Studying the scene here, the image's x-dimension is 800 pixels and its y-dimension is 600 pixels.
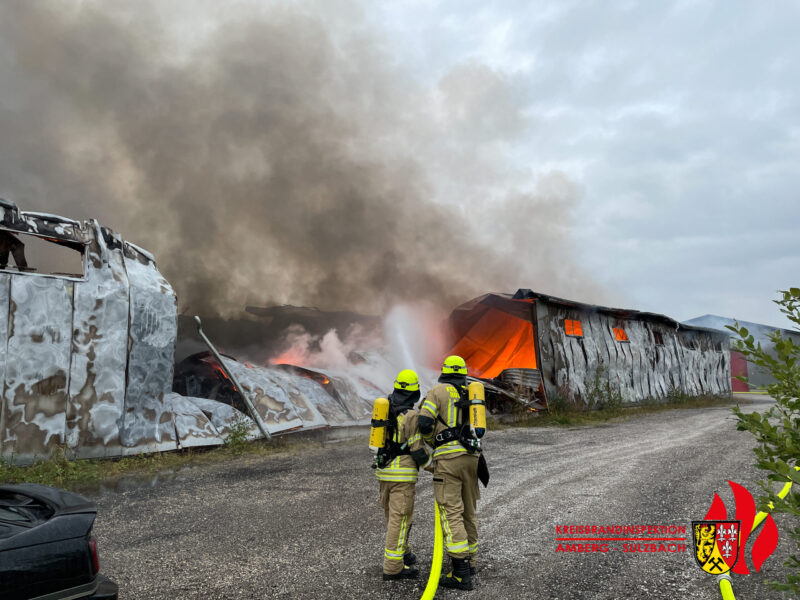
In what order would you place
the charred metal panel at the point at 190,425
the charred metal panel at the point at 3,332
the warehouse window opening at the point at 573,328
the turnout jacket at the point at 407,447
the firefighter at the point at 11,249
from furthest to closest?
1. the warehouse window opening at the point at 573,328
2. the charred metal panel at the point at 190,425
3. the firefighter at the point at 11,249
4. the charred metal panel at the point at 3,332
5. the turnout jacket at the point at 407,447

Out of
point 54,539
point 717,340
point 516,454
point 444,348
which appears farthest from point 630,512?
point 717,340

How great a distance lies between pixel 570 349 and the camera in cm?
1639

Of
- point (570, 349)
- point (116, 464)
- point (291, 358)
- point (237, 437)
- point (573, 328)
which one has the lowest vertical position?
point (116, 464)

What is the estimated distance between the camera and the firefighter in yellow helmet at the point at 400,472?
13.0 ft

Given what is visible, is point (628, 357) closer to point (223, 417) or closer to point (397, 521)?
point (223, 417)

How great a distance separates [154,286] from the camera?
905 centimetres

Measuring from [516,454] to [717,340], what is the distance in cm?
2068

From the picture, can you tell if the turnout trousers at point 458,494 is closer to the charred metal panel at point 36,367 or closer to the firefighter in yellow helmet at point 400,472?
the firefighter in yellow helmet at point 400,472

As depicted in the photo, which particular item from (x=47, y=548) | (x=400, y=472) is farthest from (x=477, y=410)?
(x=47, y=548)

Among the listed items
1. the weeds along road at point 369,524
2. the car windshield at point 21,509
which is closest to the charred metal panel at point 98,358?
the weeds along road at point 369,524

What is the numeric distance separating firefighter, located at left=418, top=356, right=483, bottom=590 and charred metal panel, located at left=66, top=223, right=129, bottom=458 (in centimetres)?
614

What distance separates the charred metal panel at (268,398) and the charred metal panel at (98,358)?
8.27 ft

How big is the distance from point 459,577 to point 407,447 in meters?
1.06

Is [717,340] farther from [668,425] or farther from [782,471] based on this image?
[782,471]
